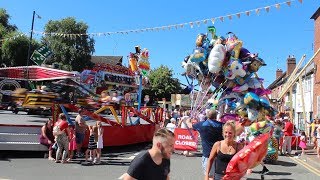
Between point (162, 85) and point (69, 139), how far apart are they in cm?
5086

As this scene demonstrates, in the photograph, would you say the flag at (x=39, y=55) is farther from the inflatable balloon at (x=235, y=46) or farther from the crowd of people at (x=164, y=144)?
the inflatable balloon at (x=235, y=46)

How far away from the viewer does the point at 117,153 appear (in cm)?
1433

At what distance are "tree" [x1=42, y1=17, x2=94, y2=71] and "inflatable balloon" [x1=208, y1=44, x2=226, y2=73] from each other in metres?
38.4

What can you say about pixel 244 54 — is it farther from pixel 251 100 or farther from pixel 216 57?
pixel 251 100

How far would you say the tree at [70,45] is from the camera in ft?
169

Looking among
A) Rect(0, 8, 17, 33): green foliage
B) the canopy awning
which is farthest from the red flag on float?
Rect(0, 8, 17, 33): green foliage

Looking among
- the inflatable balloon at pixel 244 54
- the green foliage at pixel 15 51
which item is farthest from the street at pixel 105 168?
the green foliage at pixel 15 51

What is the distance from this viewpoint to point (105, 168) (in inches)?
441

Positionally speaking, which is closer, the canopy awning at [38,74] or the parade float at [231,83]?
the parade float at [231,83]

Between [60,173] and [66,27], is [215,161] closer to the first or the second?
[60,173]

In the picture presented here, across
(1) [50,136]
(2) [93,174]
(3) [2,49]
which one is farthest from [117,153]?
(3) [2,49]

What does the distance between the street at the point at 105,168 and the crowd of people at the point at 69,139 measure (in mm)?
304

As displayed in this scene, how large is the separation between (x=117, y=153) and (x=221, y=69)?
456 centimetres

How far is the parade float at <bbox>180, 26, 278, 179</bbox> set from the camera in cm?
1334
